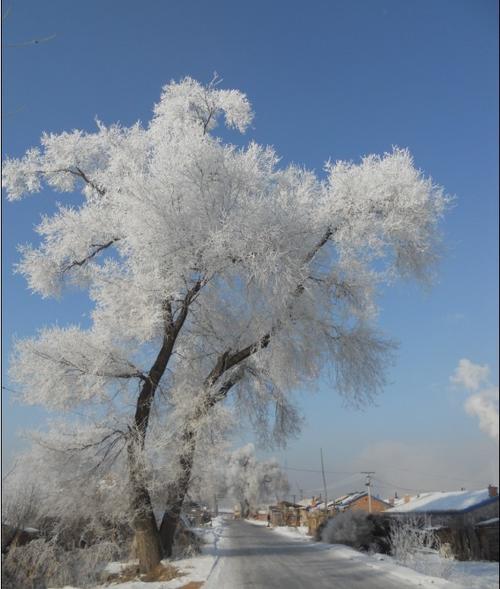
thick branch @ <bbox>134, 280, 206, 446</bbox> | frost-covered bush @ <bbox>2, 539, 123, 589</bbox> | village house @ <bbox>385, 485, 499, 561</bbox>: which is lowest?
village house @ <bbox>385, 485, 499, 561</bbox>

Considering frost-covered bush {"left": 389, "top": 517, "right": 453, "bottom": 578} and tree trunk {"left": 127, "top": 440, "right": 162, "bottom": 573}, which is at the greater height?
tree trunk {"left": 127, "top": 440, "right": 162, "bottom": 573}

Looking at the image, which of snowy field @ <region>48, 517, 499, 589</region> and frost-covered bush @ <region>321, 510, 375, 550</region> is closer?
snowy field @ <region>48, 517, 499, 589</region>

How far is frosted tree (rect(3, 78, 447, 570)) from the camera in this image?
13.1 meters

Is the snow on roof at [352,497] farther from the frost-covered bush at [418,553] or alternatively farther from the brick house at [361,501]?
the frost-covered bush at [418,553]

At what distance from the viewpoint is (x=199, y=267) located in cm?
1351

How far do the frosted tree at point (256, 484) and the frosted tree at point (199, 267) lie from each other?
7658 centimetres

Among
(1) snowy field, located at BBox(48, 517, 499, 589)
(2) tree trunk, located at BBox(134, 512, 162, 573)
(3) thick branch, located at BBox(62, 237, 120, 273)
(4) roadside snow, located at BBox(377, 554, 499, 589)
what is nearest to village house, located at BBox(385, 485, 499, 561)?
(4) roadside snow, located at BBox(377, 554, 499, 589)

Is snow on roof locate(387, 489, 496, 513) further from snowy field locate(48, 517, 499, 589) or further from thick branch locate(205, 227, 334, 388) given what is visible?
thick branch locate(205, 227, 334, 388)

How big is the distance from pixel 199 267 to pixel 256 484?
281 feet

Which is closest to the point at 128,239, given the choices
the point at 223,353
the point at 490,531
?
the point at 223,353

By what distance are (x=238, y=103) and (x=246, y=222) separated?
569 cm

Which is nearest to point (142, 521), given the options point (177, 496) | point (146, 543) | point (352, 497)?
point (146, 543)

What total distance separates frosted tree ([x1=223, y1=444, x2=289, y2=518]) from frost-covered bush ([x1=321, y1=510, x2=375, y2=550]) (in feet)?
211

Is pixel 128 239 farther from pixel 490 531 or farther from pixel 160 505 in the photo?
pixel 490 531
